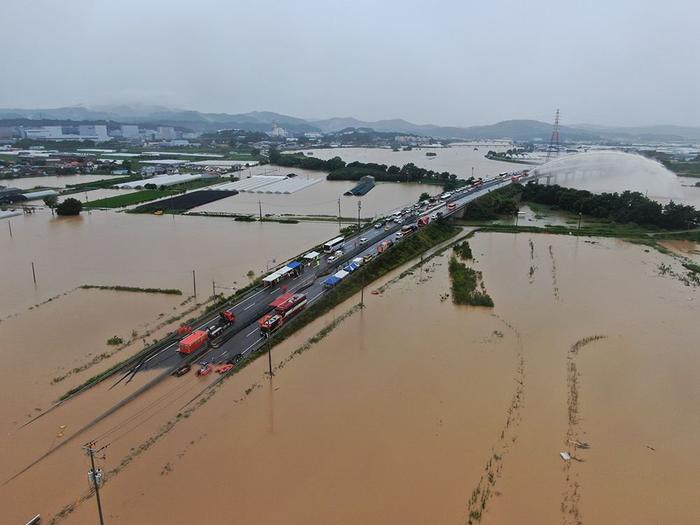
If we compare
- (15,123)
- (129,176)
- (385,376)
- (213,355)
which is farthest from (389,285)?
(15,123)

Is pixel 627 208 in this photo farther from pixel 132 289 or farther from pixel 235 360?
pixel 132 289

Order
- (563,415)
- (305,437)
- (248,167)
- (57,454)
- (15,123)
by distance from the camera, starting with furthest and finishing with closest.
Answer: (15,123)
(248,167)
(563,415)
(305,437)
(57,454)

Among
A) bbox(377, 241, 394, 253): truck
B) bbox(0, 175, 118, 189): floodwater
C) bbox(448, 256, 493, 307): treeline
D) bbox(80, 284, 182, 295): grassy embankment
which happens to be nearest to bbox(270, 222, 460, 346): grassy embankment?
bbox(377, 241, 394, 253): truck

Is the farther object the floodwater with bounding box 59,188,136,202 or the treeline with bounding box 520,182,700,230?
the floodwater with bounding box 59,188,136,202

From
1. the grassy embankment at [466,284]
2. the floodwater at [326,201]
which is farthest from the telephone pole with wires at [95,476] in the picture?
the floodwater at [326,201]

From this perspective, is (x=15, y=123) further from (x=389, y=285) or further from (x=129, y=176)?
(x=389, y=285)

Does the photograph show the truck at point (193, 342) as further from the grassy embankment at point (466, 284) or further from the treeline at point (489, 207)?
the treeline at point (489, 207)

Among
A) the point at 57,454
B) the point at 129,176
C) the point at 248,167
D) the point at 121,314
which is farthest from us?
the point at 248,167

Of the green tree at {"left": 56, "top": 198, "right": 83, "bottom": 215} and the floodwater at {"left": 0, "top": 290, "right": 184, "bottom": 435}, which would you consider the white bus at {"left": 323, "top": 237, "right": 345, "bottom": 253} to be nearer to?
the floodwater at {"left": 0, "top": 290, "right": 184, "bottom": 435}
